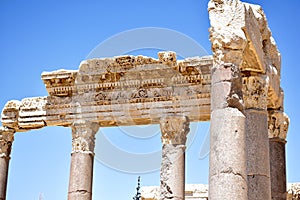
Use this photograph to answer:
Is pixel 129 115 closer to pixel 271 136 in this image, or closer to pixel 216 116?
pixel 271 136

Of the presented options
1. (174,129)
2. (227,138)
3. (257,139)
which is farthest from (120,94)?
(227,138)

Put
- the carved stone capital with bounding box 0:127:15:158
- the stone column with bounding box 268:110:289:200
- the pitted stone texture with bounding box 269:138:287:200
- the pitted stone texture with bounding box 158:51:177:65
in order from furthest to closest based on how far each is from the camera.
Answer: the carved stone capital with bounding box 0:127:15:158
the pitted stone texture with bounding box 158:51:177:65
the stone column with bounding box 268:110:289:200
the pitted stone texture with bounding box 269:138:287:200

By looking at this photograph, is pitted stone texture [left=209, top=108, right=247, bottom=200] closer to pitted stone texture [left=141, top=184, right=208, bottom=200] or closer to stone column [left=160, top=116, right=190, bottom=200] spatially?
stone column [left=160, top=116, right=190, bottom=200]

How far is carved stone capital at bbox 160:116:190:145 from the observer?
17141 mm

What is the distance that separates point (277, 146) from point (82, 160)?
22.2 feet

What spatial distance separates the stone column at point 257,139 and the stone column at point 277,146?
82.3 inches

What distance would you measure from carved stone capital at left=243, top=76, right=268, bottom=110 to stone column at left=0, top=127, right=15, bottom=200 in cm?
1032

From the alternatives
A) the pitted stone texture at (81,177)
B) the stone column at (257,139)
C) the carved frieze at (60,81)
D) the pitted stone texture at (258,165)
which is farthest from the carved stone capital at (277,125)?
the carved frieze at (60,81)

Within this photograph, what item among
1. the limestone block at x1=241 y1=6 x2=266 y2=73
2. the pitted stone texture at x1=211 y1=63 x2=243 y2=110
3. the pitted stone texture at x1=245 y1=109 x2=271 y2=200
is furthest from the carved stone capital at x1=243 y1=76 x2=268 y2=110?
the pitted stone texture at x1=211 y1=63 x2=243 y2=110

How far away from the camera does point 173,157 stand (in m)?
16.8

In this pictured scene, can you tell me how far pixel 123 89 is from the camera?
18.3 metres

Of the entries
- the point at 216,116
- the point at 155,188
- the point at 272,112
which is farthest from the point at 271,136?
the point at 155,188

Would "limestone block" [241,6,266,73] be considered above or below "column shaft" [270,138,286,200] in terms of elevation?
above

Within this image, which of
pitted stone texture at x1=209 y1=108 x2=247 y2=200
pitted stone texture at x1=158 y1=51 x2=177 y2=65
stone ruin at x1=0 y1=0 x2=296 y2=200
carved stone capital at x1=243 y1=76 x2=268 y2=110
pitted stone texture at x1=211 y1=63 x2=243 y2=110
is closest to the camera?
pitted stone texture at x1=209 y1=108 x2=247 y2=200
